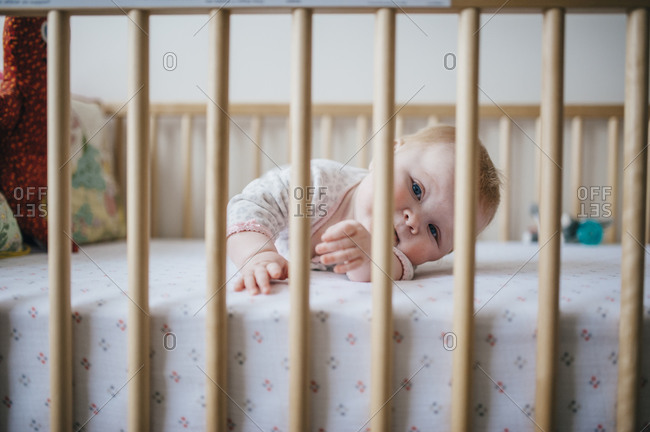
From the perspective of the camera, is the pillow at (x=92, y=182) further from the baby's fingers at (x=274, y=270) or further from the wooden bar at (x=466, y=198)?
the wooden bar at (x=466, y=198)

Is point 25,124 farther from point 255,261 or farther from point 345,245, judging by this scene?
point 345,245

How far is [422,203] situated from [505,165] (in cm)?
75

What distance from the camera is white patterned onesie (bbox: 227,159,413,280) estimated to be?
27.9 inches

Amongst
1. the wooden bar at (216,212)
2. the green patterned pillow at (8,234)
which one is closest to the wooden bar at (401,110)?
the green patterned pillow at (8,234)

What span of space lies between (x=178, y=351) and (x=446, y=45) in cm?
125

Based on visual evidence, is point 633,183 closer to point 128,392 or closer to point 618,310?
point 618,310

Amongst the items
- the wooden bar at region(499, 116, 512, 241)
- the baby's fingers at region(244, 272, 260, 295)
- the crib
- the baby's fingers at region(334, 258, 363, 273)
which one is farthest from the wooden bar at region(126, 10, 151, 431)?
the wooden bar at region(499, 116, 512, 241)

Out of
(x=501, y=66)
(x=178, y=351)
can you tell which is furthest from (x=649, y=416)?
(x=501, y=66)

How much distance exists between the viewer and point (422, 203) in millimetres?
724
